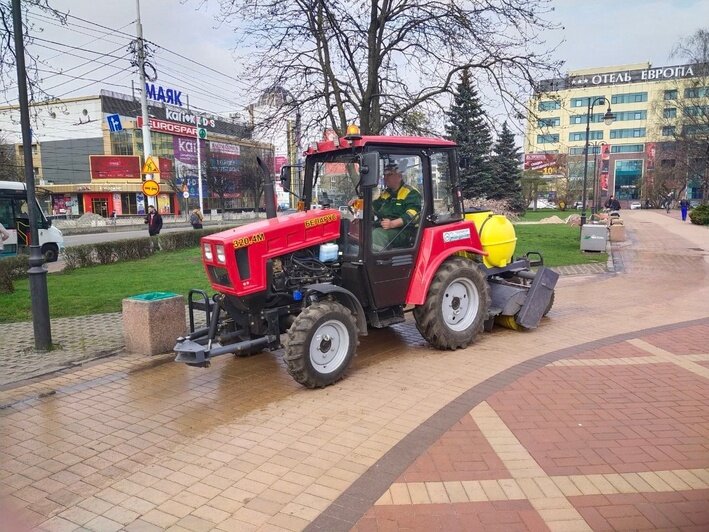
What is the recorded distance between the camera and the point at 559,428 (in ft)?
14.7

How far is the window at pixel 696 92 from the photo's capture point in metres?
40.2

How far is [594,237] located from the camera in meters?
17.0

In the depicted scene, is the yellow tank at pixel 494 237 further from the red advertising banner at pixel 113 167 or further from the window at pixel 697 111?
the red advertising banner at pixel 113 167

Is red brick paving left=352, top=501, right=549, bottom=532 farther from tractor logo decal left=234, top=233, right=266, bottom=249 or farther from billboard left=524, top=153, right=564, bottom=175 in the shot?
billboard left=524, top=153, right=564, bottom=175

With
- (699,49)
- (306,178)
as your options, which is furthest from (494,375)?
(699,49)

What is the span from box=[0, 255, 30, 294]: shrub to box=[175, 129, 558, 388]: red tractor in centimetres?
651

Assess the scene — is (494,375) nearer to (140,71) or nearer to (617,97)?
(140,71)

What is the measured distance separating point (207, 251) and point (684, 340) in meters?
6.37

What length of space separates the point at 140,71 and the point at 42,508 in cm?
2166

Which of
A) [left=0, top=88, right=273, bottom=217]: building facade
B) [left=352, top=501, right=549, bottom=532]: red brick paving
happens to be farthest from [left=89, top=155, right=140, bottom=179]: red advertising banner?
[left=352, top=501, right=549, bottom=532]: red brick paving

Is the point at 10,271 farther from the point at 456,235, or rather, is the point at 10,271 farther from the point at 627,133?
the point at 627,133

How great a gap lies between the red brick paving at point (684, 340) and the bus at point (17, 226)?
62.1 feet

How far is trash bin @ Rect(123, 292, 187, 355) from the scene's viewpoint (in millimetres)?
6730

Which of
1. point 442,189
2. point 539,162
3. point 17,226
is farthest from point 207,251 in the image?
point 539,162
